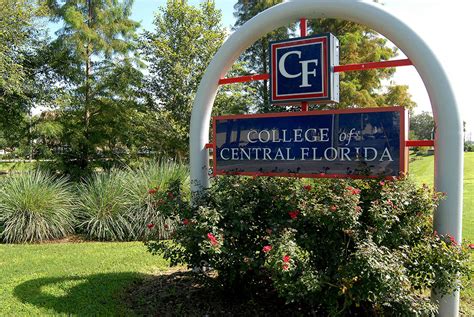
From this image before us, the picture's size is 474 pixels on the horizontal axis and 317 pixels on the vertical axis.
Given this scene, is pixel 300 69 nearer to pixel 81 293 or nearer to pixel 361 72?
pixel 81 293

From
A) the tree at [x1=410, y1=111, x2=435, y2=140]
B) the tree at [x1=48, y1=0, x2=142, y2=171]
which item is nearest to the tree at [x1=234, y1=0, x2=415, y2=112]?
the tree at [x1=48, y1=0, x2=142, y2=171]

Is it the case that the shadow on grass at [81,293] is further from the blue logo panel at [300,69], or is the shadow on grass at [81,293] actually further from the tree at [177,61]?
the tree at [177,61]

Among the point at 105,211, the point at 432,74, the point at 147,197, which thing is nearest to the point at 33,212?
the point at 105,211

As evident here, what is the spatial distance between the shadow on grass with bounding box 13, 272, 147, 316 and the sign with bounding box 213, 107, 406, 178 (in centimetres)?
189

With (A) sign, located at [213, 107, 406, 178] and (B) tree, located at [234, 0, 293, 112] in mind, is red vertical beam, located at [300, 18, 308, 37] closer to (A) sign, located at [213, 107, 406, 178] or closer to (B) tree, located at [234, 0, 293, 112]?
(A) sign, located at [213, 107, 406, 178]

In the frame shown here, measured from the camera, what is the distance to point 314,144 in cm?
442

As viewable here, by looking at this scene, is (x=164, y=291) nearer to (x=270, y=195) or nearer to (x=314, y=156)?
(x=270, y=195)

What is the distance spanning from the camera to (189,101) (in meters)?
13.8

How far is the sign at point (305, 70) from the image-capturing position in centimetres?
446

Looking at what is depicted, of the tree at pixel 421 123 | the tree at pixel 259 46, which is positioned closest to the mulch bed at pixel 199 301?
the tree at pixel 259 46

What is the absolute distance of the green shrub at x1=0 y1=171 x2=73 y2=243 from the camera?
7.51 metres

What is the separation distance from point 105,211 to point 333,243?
5.56 m

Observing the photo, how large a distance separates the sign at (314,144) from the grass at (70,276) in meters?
1.95

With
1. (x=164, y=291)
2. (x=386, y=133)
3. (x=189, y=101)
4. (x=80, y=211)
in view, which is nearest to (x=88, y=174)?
(x=80, y=211)
